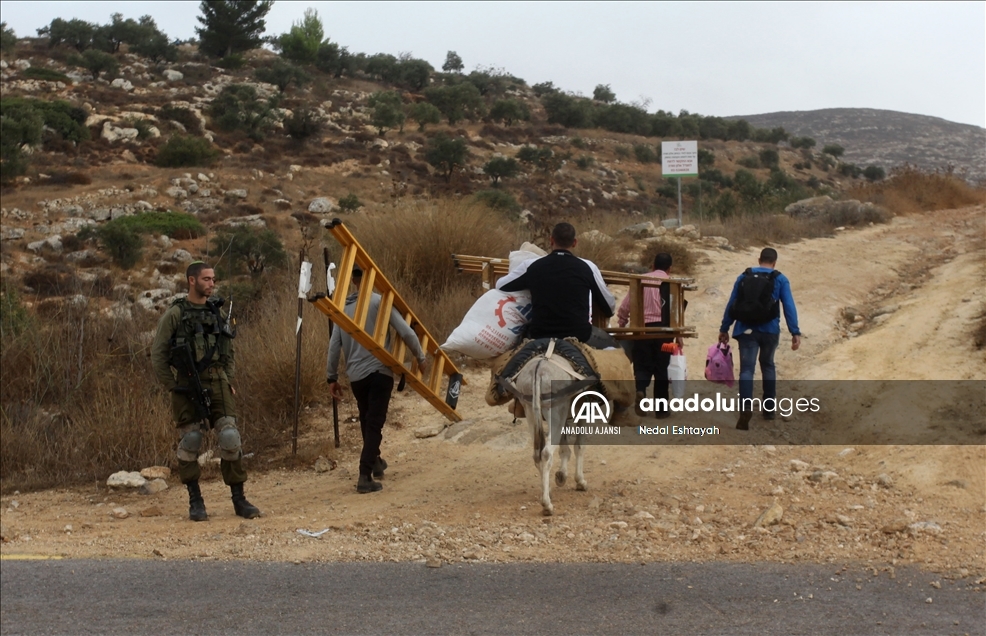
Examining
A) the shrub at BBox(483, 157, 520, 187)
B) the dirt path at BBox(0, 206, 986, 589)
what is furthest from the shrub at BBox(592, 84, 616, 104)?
the dirt path at BBox(0, 206, 986, 589)

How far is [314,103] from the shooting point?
5319 centimetres

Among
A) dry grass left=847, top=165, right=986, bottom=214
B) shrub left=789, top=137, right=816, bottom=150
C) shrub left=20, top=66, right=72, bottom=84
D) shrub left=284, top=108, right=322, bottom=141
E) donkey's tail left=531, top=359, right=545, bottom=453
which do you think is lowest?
donkey's tail left=531, top=359, right=545, bottom=453

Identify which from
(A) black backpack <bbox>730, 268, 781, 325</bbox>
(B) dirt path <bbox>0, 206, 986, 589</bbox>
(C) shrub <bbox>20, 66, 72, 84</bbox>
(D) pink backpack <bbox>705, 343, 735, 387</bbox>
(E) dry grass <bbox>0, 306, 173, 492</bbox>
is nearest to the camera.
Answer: (B) dirt path <bbox>0, 206, 986, 589</bbox>

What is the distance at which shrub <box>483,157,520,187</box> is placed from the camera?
131 ft

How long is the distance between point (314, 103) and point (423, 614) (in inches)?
1997

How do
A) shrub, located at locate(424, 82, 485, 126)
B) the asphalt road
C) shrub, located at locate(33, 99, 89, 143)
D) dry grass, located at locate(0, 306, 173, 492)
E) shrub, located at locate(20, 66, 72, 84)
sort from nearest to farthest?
1. the asphalt road
2. dry grass, located at locate(0, 306, 173, 492)
3. shrub, located at locate(33, 99, 89, 143)
4. shrub, located at locate(20, 66, 72, 84)
5. shrub, located at locate(424, 82, 485, 126)

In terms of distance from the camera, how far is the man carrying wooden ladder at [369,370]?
7961 millimetres

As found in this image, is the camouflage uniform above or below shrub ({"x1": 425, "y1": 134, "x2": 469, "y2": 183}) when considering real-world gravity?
below

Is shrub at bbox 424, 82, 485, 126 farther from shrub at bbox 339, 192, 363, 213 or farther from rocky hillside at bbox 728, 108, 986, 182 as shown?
rocky hillside at bbox 728, 108, 986, 182

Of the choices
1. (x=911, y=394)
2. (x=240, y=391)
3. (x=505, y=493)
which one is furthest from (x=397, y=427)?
(x=911, y=394)

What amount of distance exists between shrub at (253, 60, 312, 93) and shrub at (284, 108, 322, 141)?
36.9 ft

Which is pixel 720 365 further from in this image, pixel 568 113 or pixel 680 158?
pixel 568 113

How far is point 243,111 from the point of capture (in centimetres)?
4653

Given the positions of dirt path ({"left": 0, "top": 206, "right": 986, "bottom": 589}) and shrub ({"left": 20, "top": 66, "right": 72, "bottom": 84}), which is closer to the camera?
dirt path ({"left": 0, "top": 206, "right": 986, "bottom": 589})
